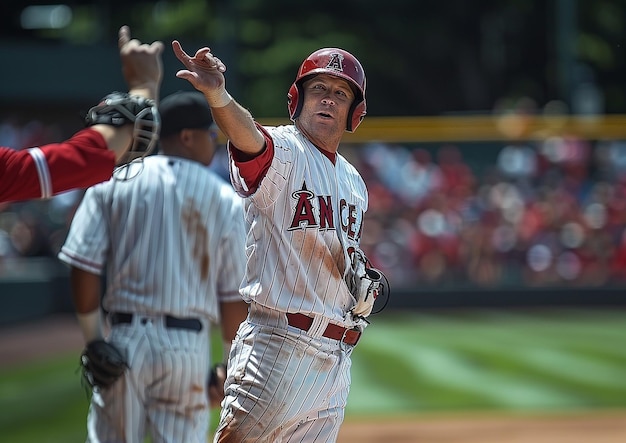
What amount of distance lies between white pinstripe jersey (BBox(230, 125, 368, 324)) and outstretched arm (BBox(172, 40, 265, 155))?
0.22m

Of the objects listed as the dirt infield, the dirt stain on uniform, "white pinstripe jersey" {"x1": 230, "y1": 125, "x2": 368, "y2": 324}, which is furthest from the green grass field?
"white pinstripe jersey" {"x1": 230, "y1": 125, "x2": 368, "y2": 324}

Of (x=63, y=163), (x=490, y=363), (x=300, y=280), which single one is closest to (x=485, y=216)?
(x=490, y=363)

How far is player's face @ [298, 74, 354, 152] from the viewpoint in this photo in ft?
11.6

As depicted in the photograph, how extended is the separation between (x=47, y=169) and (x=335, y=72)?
113 centimetres

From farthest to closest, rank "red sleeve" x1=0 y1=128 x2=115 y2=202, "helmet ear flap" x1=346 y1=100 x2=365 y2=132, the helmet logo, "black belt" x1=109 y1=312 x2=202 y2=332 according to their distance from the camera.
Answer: "black belt" x1=109 y1=312 x2=202 y2=332 → "helmet ear flap" x1=346 y1=100 x2=365 y2=132 → the helmet logo → "red sleeve" x1=0 y1=128 x2=115 y2=202

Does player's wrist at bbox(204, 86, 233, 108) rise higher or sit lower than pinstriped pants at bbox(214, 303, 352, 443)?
higher

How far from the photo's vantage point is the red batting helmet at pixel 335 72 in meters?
3.50

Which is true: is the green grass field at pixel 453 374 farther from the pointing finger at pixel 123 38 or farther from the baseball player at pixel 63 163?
the baseball player at pixel 63 163

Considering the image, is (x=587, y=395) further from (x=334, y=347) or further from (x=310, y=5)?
(x=310, y=5)

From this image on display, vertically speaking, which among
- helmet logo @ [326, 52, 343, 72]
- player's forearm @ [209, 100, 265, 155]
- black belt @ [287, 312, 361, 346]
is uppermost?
helmet logo @ [326, 52, 343, 72]

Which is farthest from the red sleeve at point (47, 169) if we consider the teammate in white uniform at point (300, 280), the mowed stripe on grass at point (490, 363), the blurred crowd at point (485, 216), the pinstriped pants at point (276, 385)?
the blurred crowd at point (485, 216)

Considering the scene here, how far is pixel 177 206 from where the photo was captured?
420 cm

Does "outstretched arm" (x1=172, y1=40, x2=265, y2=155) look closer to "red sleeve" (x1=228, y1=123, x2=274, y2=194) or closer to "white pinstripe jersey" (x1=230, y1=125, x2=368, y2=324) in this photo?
"red sleeve" (x1=228, y1=123, x2=274, y2=194)

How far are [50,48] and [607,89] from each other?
518 inches
